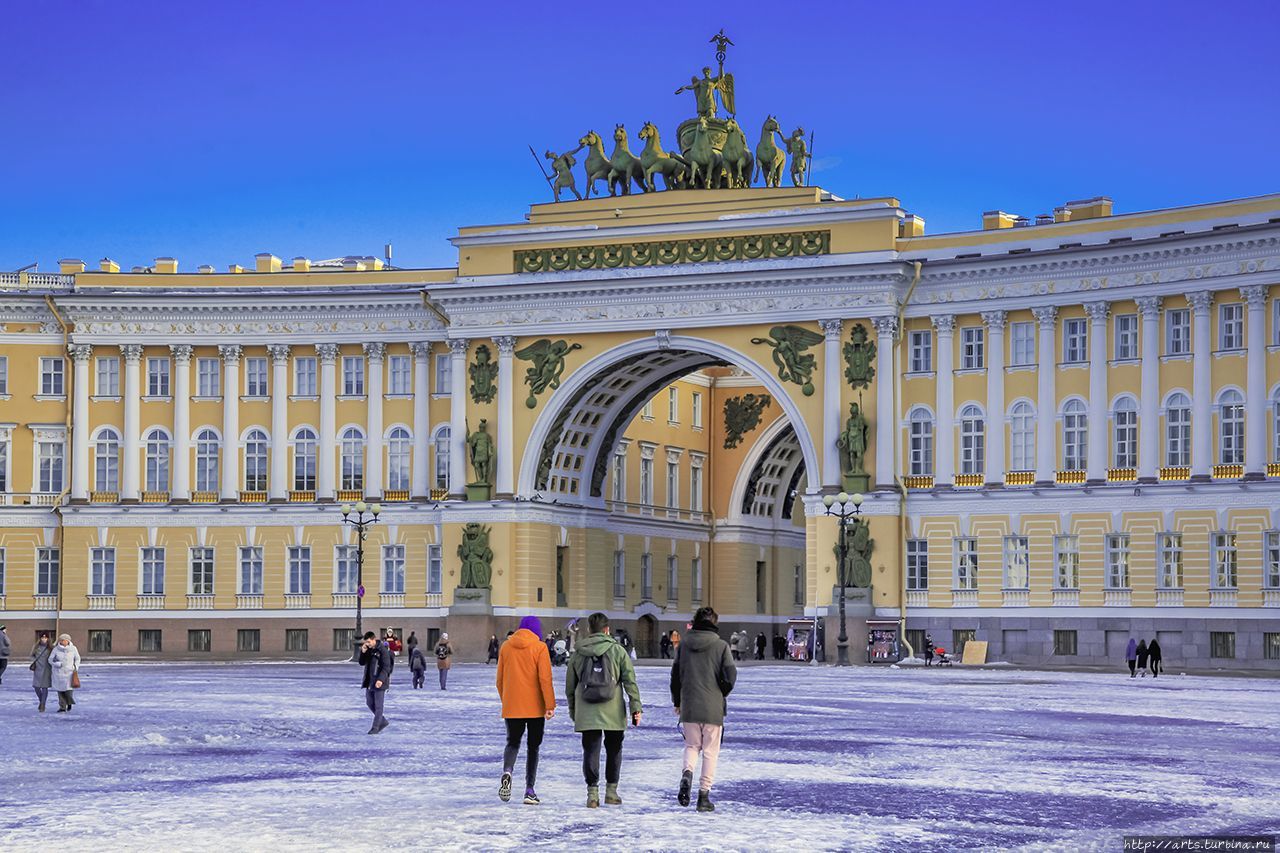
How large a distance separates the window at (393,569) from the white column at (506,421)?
16.6 ft

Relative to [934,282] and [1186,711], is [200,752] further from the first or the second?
[934,282]

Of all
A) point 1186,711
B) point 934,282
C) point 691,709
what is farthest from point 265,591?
point 691,709

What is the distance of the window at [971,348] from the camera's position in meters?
70.9

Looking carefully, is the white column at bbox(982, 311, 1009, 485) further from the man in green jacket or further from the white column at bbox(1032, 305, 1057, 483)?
the man in green jacket

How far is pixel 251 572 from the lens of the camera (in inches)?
3152

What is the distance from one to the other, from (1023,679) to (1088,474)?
55.0ft

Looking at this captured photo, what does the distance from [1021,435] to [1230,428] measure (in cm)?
705

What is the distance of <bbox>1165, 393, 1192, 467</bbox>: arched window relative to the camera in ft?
219

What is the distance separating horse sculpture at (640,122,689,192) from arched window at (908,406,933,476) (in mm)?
11603

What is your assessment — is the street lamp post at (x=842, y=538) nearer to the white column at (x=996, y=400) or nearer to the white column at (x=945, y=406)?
the white column at (x=945, y=406)

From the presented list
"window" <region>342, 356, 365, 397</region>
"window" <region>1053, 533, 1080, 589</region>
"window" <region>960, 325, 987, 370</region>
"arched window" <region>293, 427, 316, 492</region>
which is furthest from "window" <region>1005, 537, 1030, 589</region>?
"arched window" <region>293, 427, 316, 492</region>

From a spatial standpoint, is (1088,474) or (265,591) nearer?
(1088,474)

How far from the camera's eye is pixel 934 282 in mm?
70750

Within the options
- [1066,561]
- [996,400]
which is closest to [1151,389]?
[996,400]
